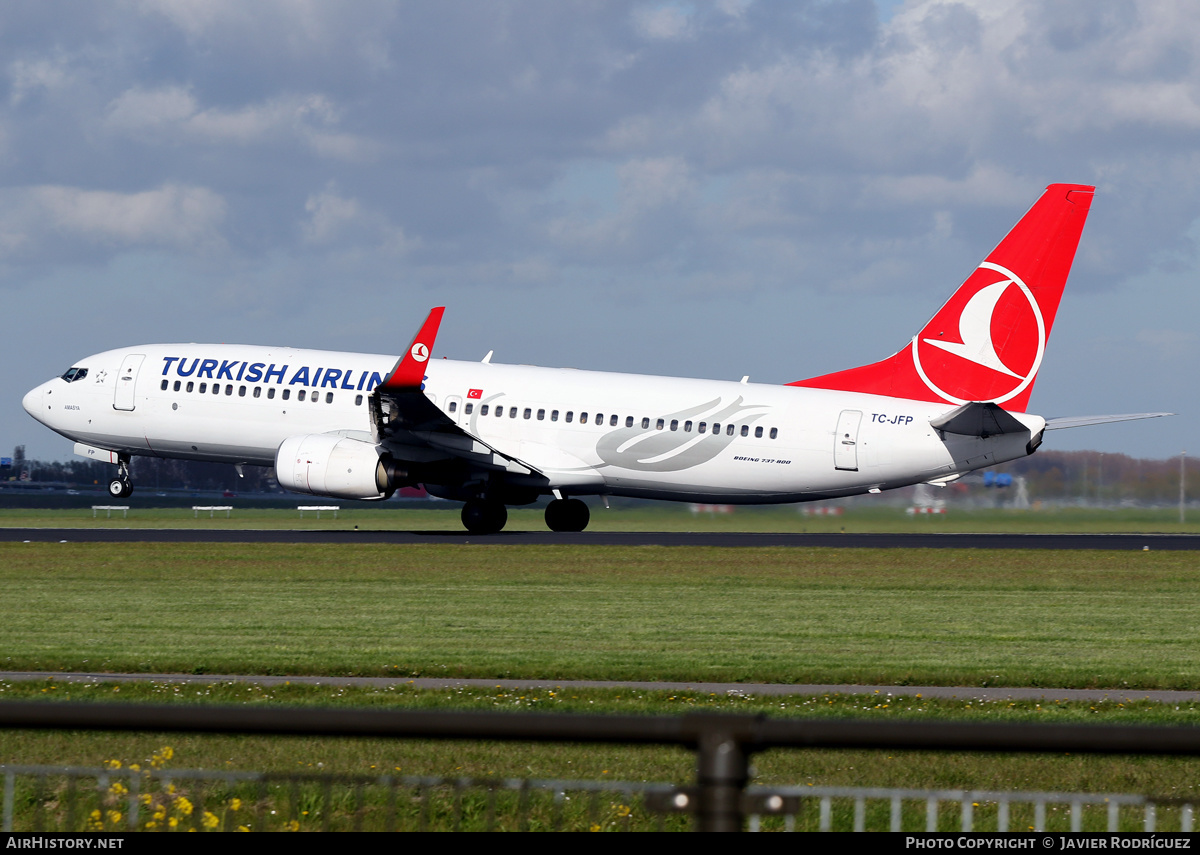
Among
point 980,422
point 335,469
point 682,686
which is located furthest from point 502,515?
point 682,686

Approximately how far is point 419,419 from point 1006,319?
15172 mm

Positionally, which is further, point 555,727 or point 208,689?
point 208,689

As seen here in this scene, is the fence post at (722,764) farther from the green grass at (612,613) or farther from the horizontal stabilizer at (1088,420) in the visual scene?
the horizontal stabilizer at (1088,420)

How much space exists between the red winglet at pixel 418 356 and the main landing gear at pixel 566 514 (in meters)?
8.09

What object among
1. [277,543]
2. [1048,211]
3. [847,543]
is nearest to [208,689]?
[277,543]

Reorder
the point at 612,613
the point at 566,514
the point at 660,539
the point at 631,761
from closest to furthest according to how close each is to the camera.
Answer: the point at 631,761
the point at 612,613
the point at 660,539
the point at 566,514

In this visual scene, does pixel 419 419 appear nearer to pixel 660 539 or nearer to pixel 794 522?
pixel 660 539

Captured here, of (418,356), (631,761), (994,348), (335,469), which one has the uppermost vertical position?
(994,348)

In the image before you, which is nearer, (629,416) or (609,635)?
(609,635)

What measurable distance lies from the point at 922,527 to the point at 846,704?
28838 millimetres

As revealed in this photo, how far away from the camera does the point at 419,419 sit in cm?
3700

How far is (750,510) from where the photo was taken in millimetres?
44875

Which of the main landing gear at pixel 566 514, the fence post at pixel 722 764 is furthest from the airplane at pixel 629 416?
the fence post at pixel 722 764
